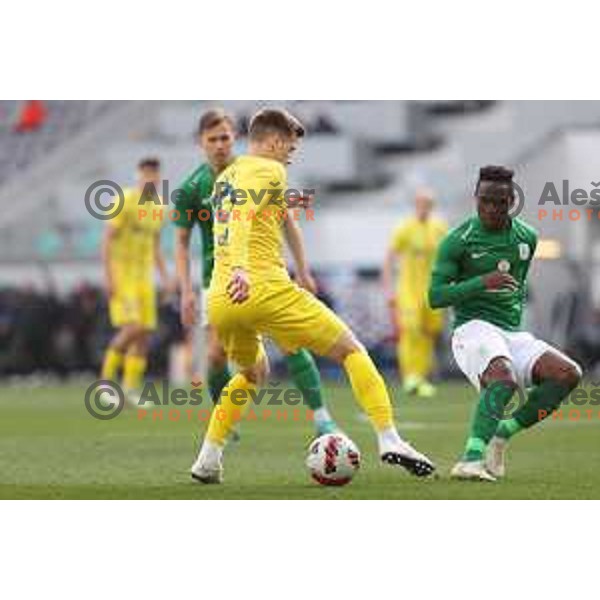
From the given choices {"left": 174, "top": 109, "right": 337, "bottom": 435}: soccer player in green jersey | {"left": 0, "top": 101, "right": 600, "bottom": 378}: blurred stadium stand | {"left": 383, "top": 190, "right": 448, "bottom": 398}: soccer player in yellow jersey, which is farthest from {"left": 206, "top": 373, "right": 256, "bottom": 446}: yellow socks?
{"left": 0, "top": 101, "right": 600, "bottom": 378}: blurred stadium stand

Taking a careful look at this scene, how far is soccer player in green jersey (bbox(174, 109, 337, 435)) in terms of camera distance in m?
10.7

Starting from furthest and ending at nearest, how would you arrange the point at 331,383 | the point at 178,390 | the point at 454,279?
the point at 331,383 < the point at 178,390 < the point at 454,279

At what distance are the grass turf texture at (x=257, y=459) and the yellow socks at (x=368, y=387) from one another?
404 mm

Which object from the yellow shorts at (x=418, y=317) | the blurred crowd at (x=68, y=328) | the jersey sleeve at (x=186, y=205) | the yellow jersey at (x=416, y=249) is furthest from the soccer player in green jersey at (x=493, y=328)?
the blurred crowd at (x=68, y=328)

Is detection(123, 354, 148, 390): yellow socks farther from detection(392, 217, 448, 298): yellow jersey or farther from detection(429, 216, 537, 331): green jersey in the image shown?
detection(429, 216, 537, 331): green jersey

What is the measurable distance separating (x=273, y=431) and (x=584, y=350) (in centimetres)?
1127

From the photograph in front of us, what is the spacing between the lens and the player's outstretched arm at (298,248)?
9.86 meters

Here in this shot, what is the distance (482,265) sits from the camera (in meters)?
9.73

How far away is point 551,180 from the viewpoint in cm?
2656

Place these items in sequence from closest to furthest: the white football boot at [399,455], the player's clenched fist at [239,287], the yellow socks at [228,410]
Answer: the player's clenched fist at [239,287]
the white football boot at [399,455]
the yellow socks at [228,410]

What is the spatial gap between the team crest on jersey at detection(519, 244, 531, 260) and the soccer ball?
1441 millimetres

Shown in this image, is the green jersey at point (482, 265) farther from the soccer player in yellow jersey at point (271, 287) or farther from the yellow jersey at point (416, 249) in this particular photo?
the yellow jersey at point (416, 249)

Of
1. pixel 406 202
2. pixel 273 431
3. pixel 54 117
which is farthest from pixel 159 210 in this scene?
pixel 54 117

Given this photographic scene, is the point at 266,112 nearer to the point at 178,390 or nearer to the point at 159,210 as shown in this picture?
the point at 159,210
